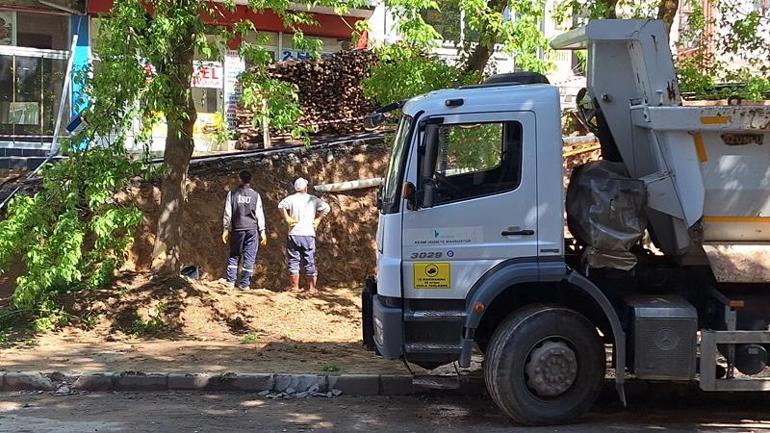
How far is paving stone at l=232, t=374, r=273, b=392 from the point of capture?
8.21m

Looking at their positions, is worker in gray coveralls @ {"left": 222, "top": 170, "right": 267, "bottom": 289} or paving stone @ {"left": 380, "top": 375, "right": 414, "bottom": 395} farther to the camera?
worker in gray coveralls @ {"left": 222, "top": 170, "right": 267, "bottom": 289}

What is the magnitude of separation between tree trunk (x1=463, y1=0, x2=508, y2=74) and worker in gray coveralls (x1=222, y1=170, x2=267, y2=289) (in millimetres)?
3826

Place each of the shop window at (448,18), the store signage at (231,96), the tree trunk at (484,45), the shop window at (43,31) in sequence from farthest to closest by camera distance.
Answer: the shop window at (43,31) < the store signage at (231,96) < the shop window at (448,18) < the tree trunk at (484,45)

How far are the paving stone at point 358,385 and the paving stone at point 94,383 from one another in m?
2.27

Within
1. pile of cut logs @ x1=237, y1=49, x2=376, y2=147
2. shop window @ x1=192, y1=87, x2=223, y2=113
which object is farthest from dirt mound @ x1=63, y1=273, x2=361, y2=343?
shop window @ x1=192, y1=87, x2=223, y2=113

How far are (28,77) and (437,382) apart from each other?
13.1m

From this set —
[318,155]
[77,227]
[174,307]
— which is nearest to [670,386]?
[174,307]

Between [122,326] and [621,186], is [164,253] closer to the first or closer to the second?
[122,326]

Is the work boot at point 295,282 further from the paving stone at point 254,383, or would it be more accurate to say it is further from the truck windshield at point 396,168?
the truck windshield at point 396,168

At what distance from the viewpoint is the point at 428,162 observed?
675 centimetres

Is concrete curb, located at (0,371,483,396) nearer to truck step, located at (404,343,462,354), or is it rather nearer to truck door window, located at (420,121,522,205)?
truck step, located at (404,343,462,354)

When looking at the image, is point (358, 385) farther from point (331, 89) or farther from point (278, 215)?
point (331, 89)

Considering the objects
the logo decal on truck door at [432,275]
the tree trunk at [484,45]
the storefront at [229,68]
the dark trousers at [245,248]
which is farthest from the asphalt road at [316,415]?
the storefront at [229,68]

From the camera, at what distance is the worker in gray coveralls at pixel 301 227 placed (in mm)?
12141
